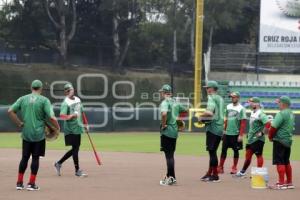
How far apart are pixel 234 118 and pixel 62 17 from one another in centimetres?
3950

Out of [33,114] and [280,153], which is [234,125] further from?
[33,114]

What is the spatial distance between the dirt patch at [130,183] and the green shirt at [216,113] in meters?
1.03

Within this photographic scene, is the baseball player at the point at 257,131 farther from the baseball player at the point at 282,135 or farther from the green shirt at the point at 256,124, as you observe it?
the baseball player at the point at 282,135

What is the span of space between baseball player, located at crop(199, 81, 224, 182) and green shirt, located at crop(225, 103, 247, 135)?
1.28m

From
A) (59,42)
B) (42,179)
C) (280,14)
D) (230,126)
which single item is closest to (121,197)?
(42,179)

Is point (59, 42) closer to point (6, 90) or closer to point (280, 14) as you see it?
point (6, 90)

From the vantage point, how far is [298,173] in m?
15.8

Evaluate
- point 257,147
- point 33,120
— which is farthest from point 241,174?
point 33,120

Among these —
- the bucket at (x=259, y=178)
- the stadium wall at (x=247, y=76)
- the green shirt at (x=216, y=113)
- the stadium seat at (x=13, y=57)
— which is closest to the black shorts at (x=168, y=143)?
the green shirt at (x=216, y=113)

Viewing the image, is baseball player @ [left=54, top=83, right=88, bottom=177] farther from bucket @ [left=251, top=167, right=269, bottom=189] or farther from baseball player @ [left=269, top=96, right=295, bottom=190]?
baseball player @ [left=269, top=96, right=295, bottom=190]

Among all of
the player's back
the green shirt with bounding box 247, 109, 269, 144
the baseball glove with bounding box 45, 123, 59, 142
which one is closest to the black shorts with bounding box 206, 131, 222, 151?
the green shirt with bounding box 247, 109, 269, 144

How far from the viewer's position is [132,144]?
2595 cm

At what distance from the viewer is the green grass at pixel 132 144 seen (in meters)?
22.8

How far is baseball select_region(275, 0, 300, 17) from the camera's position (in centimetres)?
4115
